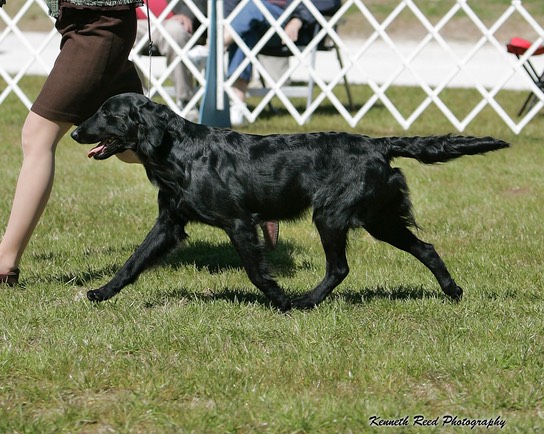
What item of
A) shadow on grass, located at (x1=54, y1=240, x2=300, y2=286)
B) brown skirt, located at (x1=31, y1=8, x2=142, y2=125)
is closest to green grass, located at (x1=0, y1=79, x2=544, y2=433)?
shadow on grass, located at (x1=54, y1=240, x2=300, y2=286)

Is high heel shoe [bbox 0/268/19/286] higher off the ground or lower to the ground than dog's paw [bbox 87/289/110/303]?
lower

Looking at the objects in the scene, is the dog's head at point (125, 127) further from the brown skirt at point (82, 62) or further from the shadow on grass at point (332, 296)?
the shadow on grass at point (332, 296)

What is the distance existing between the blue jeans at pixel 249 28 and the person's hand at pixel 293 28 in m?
0.18

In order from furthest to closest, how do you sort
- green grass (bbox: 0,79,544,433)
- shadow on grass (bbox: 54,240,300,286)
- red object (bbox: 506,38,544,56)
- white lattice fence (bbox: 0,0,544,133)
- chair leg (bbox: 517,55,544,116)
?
chair leg (bbox: 517,55,544,116) → red object (bbox: 506,38,544,56) → white lattice fence (bbox: 0,0,544,133) → shadow on grass (bbox: 54,240,300,286) → green grass (bbox: 0,79,544,433)

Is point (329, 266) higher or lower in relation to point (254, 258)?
higher

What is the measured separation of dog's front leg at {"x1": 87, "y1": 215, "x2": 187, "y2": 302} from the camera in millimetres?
4469

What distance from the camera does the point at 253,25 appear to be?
9945mm

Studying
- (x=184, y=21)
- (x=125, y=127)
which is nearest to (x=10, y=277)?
(x=125, y=127)

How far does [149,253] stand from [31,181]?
2.33 feet

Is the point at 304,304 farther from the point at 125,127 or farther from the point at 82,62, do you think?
the point at 82,62

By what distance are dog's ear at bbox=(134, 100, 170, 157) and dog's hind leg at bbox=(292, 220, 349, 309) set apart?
79 cm

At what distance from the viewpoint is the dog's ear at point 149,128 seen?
166 inches

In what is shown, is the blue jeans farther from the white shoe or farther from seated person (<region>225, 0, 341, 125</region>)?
the white shoe

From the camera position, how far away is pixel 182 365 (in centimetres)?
362
